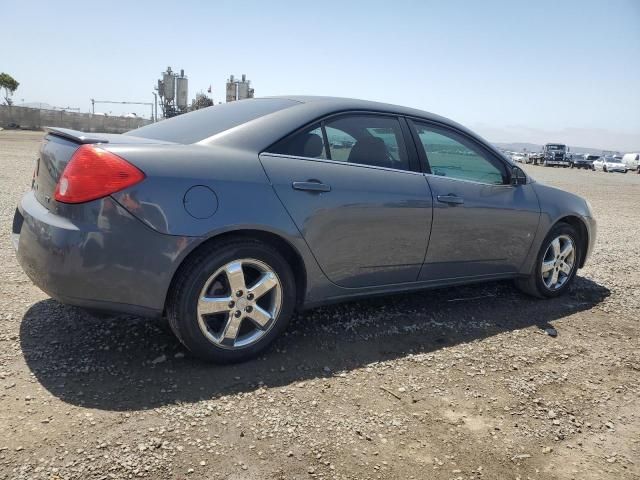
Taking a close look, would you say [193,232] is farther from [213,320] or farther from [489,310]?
[489,310]

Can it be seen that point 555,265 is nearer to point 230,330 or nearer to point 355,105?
point 355,105

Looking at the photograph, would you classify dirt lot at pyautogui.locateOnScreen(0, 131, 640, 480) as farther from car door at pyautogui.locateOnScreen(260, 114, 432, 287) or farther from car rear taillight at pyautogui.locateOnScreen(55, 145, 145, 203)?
car rear taillight at pyautogui.locateOnScreen(55, 145, 145, 203)

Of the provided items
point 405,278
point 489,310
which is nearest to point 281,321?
point 405,278

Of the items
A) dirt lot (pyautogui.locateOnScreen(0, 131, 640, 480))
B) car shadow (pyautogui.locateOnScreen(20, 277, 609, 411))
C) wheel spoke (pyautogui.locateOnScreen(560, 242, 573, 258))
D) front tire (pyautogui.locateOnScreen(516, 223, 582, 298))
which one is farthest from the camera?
wheel spoke (pyautogui.locateOnScreen(560, 242, 573, 258))

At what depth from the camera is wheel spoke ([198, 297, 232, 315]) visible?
2.78 m

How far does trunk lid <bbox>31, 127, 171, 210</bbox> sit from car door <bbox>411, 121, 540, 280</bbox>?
6.48ft

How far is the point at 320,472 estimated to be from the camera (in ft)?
7.05

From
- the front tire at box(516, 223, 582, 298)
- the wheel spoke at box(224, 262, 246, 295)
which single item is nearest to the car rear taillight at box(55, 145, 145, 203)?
the wheel spoke at box(224, 262, 246, 295)

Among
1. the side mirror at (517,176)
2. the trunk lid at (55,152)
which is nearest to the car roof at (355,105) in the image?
the side mirror at (517,176)

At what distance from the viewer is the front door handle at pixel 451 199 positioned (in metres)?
3.69

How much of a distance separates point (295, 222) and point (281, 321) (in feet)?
2.01

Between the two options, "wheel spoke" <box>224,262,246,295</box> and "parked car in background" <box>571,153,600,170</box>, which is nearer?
"wheel spoke" <box>224,262,246,295</box>

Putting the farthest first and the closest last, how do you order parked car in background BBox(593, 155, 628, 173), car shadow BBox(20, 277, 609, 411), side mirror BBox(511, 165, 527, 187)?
parked car in background BBox(593, 155, 628, 173) < side mirror BBox(511, 165, 527, 187) < car shadow BBox(20, 277, 609, 411)

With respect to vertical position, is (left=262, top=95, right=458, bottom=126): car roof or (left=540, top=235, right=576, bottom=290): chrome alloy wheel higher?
(left=262, top=95, right=458, bottom=126): car roof
